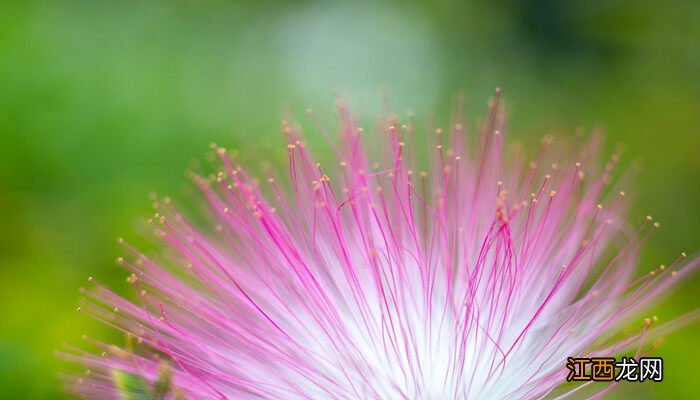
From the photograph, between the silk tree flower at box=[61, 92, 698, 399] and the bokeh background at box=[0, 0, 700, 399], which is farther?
the bokeh background at box=[0, 0, 700, 399]

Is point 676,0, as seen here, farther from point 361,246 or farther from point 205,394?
point 205,394

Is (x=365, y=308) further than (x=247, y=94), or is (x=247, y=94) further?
(x=247, y=94)

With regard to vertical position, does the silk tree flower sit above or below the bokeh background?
below

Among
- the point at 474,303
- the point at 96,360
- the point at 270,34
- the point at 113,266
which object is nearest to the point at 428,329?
the point at 474,303
